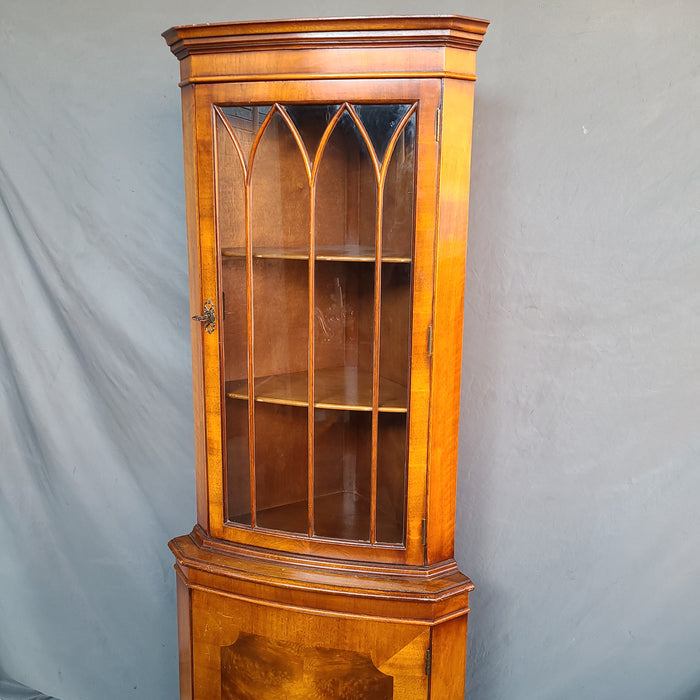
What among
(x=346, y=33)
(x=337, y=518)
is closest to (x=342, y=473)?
(x=337, y=518)

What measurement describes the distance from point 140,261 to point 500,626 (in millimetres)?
1204

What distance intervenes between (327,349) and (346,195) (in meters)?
0.26

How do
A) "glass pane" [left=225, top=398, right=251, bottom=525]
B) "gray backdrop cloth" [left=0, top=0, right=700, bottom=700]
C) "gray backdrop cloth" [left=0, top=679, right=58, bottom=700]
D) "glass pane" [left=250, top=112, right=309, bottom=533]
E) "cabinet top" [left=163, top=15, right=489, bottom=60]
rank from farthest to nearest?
"gray backdrop cloth" [left=0, top=679, right=58, bottom=700]
"gray backdrop cloth" [left=0, top=0, right=700, bottom=700]
"glass pane" [left=225, top=398, right=251, bottom=525]
"glass pane" [left=250, top=112, right=309, bottom=533]
"cabinet top" [left=163, top=15, right=489, bottom=60]

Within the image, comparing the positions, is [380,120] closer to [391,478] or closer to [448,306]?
[448,306]

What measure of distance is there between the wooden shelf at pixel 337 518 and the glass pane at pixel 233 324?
9 centimetres

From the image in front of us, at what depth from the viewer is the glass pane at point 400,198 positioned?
1.19 metres

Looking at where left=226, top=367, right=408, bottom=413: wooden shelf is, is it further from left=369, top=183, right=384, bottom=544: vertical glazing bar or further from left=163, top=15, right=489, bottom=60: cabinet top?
left=163, top=15, right=489, bottom=60: cabinet top

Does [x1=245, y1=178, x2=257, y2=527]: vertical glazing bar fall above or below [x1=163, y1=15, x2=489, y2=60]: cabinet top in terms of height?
below

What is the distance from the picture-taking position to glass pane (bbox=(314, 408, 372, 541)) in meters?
1.31

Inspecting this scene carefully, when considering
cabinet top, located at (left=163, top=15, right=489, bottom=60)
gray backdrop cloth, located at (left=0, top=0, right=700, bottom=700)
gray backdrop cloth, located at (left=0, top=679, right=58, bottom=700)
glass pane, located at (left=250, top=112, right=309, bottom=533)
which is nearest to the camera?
cabinet top, located at (left=163, top=15, right=489, bottom=60)

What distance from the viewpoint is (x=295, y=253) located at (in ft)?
4.18

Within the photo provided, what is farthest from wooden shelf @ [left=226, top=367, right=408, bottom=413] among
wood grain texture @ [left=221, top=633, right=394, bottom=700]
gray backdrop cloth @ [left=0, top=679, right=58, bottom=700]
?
gray backdrop cloth @ [left=0, top=679, right=58, bottom=700]

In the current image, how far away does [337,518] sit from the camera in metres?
1.34

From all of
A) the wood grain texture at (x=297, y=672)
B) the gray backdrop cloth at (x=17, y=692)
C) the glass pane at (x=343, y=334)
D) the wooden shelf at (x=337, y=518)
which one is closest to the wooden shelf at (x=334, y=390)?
the glass pane at (x=343, y=334)
